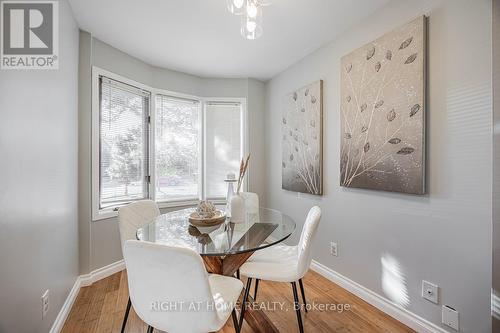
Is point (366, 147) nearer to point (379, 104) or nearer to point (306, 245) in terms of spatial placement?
point (379, 104)

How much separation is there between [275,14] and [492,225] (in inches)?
83.5

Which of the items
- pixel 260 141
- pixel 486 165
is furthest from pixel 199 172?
pixel 486 165

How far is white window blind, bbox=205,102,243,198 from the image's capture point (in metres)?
3.57

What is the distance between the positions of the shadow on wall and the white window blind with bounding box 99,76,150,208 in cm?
272

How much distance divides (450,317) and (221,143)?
2.99m

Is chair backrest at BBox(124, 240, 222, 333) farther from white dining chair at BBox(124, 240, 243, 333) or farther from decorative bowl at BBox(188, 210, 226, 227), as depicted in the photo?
decorative bowl at BBox(188, 210, 226, 227)

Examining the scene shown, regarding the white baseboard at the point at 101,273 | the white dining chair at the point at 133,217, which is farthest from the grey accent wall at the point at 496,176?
the white baseboard at the point at 101,273

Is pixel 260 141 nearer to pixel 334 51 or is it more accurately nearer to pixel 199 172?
pixel 199 172

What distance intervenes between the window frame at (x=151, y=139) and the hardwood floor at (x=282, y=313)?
2.53 feet

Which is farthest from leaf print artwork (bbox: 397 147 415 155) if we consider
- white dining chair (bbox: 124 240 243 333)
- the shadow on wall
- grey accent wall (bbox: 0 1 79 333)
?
grey accent wall (bbox: 0 1 79 333)

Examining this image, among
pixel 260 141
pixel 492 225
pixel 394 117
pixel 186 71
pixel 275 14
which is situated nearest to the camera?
pixel 492 225

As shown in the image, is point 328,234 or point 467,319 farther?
point 328,234

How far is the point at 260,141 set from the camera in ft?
12.2

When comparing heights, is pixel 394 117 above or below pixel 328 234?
above
